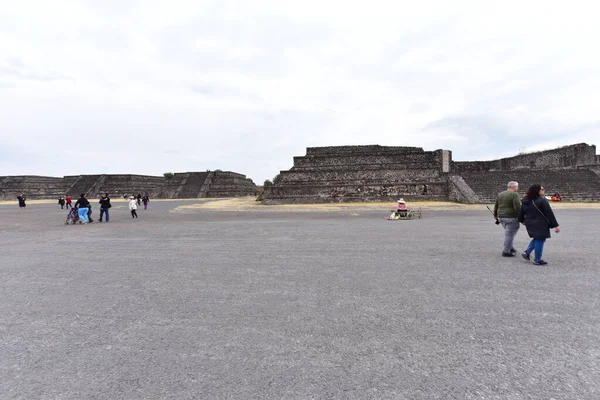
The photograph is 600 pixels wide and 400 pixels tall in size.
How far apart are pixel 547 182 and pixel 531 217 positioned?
903 inches

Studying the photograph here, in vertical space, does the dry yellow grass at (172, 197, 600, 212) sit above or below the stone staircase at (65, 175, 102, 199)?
below

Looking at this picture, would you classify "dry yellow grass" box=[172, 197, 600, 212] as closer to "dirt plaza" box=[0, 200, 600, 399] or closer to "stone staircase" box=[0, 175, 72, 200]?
"dirt plaza" box=[0, 200, 600, 399]

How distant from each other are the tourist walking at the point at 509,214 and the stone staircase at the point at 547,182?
54.3ft

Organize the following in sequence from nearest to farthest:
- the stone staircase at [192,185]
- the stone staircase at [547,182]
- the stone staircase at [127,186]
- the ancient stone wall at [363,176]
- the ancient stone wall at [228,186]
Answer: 1. the stone staircase at [547,182]
2. the ancient stone wall at [363,176]
3. the stone staircase at [192,185]
4. the ancient stone wall at [228,186]
5. the stone staircase at [127,186]

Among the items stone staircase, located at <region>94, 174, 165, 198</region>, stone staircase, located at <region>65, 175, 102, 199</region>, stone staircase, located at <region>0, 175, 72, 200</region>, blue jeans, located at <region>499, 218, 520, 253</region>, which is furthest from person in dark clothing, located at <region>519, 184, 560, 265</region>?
stone staircase, located at <region>0, 175, 72, 200</region>

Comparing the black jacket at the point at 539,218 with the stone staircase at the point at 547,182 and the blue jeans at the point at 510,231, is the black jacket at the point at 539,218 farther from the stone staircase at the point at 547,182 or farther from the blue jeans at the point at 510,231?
the stone staircase at the point at 547,182

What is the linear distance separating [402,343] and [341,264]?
8.61ft

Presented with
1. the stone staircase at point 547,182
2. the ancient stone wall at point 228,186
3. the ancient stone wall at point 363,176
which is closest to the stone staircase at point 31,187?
the ancient stone wall at point 228,186

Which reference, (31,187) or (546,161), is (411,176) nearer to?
(546,161)

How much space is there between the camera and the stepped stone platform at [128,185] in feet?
136

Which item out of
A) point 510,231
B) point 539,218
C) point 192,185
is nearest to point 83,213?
point 510,231

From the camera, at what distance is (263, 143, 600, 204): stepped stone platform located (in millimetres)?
21969

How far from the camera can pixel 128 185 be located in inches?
1710

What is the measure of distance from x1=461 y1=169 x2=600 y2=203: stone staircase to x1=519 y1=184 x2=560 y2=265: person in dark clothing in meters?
17.2
